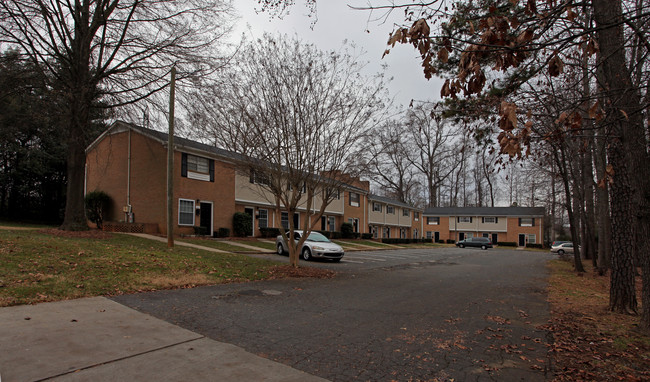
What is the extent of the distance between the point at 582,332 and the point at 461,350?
254 cm

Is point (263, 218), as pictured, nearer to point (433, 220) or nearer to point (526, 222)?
point (433, 220)

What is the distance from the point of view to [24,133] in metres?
32.1

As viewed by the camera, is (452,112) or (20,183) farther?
(20,183)

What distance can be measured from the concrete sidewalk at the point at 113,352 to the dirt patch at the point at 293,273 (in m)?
5.92

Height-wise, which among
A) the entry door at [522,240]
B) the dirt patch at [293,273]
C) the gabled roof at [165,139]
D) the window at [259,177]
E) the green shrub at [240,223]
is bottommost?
the entry door at [522,240]

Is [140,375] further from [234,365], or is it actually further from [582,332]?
[582,332]

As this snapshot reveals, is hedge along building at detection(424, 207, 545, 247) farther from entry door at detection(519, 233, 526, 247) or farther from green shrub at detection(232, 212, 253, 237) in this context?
green shrub at detection(232, 212, 253, 237)

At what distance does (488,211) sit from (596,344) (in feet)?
193

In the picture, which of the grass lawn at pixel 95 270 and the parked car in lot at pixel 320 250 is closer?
the grass lawn at pixel 95 270

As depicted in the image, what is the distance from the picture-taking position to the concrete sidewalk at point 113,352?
12.5 ft

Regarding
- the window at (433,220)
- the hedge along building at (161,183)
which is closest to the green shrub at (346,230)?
the hedge along building at (161,183)

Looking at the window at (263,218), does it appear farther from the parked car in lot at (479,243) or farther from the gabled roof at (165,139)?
the parked car in lot at (479,243)

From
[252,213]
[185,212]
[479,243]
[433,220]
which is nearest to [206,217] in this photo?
[185,212]

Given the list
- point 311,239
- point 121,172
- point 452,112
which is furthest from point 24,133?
point 452,112
